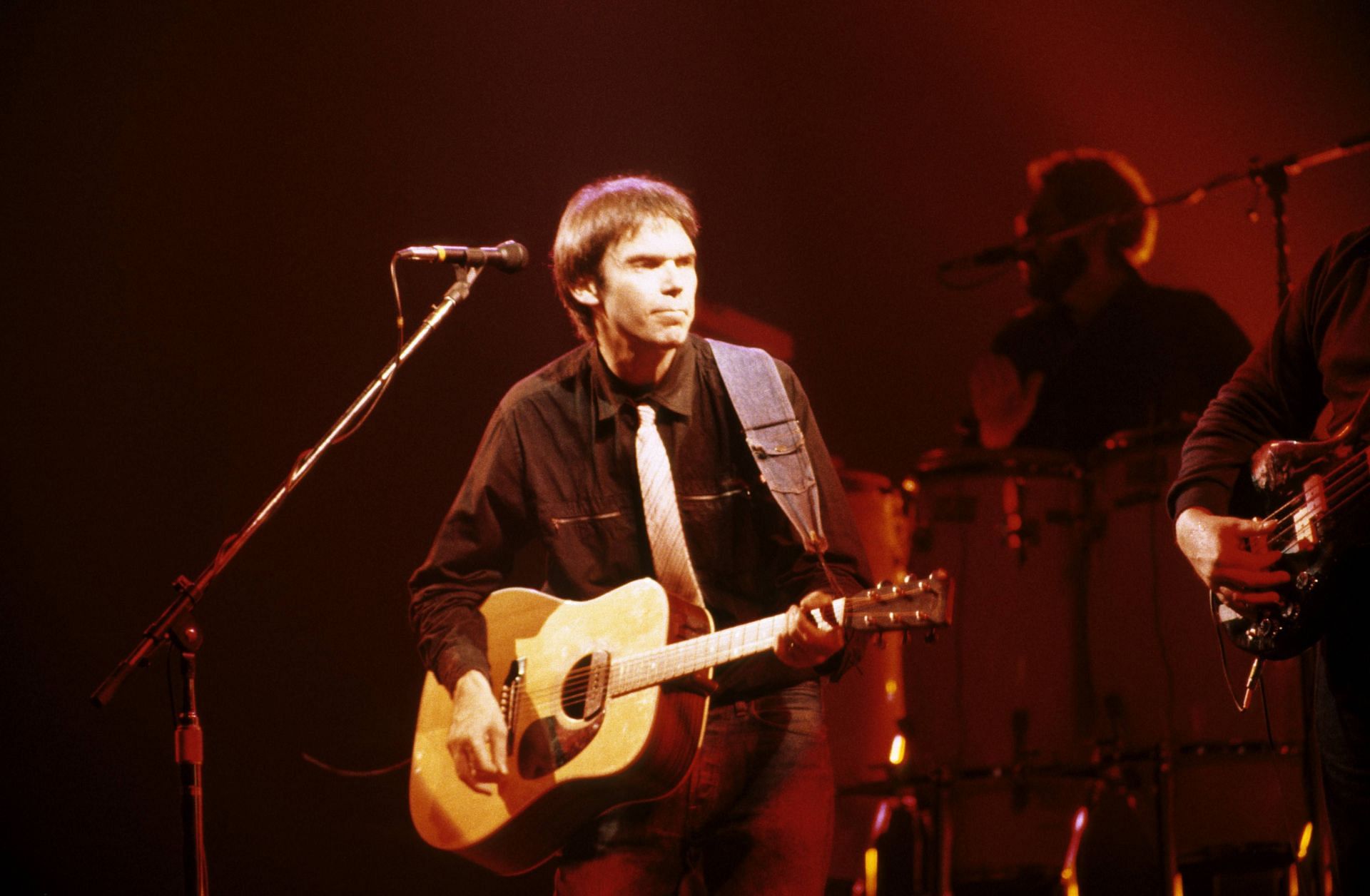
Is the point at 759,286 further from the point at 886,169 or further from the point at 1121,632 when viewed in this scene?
the point at 1121,632

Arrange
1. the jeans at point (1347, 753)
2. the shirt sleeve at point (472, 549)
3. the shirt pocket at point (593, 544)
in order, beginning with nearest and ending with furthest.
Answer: the jeans at point (1347, 753), the shirt pocket at point (593, 544), the shirt sleeve at point (472, 549)

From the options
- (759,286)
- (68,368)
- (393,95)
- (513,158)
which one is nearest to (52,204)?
(68,368)

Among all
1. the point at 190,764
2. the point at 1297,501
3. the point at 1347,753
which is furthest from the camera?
the point at 190,764

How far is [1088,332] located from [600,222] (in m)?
3.16

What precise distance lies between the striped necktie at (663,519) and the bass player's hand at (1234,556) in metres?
1.13

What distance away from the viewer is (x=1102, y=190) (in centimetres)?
578

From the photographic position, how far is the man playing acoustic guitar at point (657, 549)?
2.85 meters

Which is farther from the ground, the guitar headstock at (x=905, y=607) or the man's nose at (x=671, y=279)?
the man's nose at (x=671, y=279)

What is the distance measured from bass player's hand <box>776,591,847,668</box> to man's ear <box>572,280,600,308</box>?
1091mm

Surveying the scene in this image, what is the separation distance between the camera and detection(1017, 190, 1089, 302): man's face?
5.86 meters

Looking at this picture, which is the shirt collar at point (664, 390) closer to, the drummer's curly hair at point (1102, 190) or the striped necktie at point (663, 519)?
the striped necktie at point (663, 519)

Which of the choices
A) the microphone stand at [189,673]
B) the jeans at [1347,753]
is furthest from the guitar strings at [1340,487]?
the microphone stand at [189,673]

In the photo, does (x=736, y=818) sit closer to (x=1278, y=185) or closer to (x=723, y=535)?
(x=723, y=535)

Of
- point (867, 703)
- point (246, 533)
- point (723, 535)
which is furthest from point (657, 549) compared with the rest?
point (867, 703)
